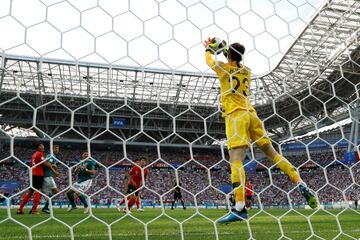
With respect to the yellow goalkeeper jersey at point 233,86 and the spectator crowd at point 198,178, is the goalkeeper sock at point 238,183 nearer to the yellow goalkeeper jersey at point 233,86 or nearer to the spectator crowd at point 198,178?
the yellow goalkeeper jersey at point 233,86

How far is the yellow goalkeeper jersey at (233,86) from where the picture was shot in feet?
8.67

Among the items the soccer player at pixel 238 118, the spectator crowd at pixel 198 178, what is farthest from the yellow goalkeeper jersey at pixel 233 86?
the spectator crowd at pixel 198 178

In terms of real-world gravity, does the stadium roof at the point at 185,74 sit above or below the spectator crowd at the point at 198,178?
above

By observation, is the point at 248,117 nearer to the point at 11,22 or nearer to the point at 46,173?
the point at 11,22

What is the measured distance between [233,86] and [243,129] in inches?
15.0

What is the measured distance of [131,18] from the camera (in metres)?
2.45

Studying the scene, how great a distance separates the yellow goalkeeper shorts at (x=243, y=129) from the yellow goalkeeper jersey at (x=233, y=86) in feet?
0.18

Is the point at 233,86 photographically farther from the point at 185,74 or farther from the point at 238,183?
the point at 185,74

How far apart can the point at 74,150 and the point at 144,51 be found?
2230cm

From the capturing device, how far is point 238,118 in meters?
2.57

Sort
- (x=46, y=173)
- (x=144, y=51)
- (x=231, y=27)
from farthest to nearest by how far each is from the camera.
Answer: (x=46, y=173), (x=231, y=27), (x=144, y=51)

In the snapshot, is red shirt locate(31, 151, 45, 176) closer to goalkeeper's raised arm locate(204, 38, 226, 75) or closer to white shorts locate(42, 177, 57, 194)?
white shorts locate(42, 177, 57, 194)

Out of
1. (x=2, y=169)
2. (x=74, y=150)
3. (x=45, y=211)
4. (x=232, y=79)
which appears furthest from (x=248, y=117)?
(x=74, y=150)

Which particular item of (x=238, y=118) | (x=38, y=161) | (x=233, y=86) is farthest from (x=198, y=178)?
(x=238, y=118)
